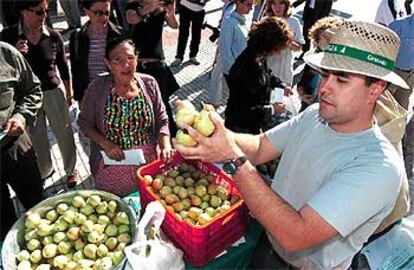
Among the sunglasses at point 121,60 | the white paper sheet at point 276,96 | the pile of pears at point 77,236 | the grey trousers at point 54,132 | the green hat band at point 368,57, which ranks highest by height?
the green hat band at point 368,57

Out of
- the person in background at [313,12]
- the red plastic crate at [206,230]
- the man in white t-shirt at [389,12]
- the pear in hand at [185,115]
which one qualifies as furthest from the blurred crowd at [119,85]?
the person in background at [313,12]

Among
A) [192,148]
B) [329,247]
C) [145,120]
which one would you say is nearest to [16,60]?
[145,120]

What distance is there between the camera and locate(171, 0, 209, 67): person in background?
23.8 feet

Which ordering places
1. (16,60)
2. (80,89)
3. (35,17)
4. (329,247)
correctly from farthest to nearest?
(80,89) → (35,17) → (16,60) → (329,247)

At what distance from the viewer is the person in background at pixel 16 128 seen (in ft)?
10.6

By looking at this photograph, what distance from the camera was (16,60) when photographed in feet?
10.8

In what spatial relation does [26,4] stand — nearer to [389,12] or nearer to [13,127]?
[13,127]

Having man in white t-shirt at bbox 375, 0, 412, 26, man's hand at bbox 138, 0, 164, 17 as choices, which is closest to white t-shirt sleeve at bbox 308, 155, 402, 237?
man's hand at bbox 138, 0, 164, 17

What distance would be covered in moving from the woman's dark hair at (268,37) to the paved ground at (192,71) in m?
2.23

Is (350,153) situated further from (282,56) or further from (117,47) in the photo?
(282,56)

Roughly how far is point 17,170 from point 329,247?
2628 millimetres

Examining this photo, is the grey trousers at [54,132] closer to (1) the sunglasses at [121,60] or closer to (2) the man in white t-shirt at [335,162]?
(1) the sunglasses at [121,60]


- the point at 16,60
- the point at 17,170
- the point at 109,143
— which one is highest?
the point at 16,60

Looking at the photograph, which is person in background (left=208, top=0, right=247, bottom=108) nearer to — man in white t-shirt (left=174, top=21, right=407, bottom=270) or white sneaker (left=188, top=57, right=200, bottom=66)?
white sneaker (left=188, top=57, right=200, bottom=66)
